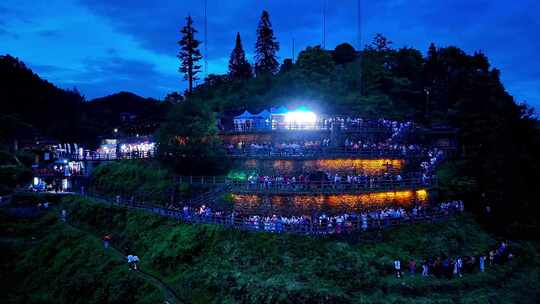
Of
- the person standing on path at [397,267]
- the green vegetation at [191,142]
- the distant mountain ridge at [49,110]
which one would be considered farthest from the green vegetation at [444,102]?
the distant mountain ridge at [49,110]

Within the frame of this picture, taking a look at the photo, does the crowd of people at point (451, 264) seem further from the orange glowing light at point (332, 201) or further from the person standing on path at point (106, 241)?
the person standing on path at point (106, 241)

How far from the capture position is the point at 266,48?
77.4 meters

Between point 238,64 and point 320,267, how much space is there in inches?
2331

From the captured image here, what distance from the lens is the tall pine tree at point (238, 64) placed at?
81875 mm

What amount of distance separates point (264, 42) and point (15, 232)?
46032 millimetres

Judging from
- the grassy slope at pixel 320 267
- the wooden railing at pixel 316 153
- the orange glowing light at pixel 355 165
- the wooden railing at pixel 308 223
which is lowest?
the grassy slope at pixel 320 267

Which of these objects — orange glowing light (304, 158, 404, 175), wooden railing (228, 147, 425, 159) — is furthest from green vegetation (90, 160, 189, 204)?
orange glowing light (304, 158, 404, 175)

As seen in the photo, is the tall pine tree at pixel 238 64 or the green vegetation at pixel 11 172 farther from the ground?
the tall pine tree at pixel 238 64

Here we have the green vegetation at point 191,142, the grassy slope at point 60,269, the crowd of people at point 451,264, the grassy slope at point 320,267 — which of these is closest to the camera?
the grassy slope at point 320,267

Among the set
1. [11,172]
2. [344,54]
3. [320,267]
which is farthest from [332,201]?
[344,54]

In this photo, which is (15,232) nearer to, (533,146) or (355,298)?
(355,298)

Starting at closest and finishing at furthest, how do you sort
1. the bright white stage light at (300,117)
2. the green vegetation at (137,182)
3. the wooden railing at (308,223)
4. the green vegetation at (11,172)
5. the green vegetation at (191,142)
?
the wooden railing at (308,223) → the green vegetation at (191,142) → the green vegetation at (137,182) → the bright white stage light at (300,117) → the green vegetation at (11,172)

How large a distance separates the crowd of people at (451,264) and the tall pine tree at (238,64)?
55981mm

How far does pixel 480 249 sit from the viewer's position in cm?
3403
